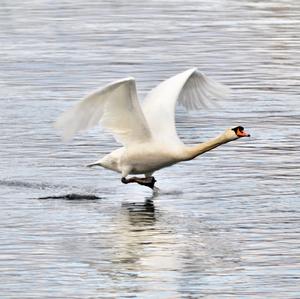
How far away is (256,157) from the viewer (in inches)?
752

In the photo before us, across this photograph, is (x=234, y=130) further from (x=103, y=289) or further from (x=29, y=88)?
(x=29, y=88)

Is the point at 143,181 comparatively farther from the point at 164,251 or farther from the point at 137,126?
the point at 164,251

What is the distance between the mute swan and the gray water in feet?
1.12

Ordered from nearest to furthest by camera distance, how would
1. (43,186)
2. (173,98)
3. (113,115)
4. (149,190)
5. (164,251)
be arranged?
(164,251) → (113,115) → (43,186) → (149,190) → (173,98)

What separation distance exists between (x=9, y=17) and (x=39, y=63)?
28.3ft

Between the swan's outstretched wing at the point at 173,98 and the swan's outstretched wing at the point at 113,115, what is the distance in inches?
9.1

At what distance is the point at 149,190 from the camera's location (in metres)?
17.8

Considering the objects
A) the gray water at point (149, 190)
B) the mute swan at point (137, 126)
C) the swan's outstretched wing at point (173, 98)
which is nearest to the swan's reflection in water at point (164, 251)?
the gray water at point (149, 190)

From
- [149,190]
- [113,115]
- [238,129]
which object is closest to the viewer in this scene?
[238,129]

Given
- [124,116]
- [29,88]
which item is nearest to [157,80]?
[29,88]

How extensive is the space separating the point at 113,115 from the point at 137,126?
1.03 feet

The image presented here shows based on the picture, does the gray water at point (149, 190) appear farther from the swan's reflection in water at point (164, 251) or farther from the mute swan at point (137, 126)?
the mute swan at point (137, 126)

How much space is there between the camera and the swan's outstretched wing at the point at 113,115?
16.4m

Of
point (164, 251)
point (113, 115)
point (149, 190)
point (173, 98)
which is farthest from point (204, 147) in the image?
point (164, 251)
